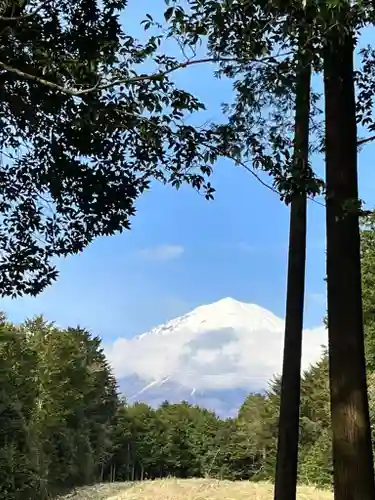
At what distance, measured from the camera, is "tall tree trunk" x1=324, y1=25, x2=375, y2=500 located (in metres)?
2.54

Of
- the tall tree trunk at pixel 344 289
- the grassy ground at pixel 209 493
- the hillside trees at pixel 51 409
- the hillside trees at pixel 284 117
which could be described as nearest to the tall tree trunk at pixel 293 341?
the hillside trees at pixel 284 117

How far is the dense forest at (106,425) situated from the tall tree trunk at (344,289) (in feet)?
8.75

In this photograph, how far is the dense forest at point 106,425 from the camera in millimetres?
9852

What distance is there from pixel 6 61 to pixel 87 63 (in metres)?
0.60

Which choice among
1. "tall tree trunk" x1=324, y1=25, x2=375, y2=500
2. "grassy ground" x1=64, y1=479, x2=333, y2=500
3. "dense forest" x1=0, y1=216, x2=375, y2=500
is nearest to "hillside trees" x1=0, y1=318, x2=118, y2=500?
"dense forest" x1=0, y1=216, x2=375, y2=500

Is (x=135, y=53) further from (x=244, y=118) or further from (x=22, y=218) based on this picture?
(x=22, y=218)

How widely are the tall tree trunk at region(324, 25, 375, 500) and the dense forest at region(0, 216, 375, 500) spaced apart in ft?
8.75

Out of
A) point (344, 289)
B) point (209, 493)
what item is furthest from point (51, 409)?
point (344, 289)

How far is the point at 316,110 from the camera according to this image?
4.47 m

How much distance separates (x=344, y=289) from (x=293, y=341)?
4.53 ft

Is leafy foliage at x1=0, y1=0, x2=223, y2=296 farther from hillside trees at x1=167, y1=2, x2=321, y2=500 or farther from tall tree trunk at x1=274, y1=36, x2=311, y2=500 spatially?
tall tree trunk at x1=274, y1=36, x2=311, y2=500

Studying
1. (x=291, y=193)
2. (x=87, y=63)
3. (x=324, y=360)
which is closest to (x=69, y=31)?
(x=87, y=63)

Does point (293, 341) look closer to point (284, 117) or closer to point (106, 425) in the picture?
point (284, 117)

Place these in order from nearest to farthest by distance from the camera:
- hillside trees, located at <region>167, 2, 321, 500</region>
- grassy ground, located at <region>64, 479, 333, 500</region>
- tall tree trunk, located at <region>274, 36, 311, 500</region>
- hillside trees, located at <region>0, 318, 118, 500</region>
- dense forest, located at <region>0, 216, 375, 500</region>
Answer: hillside trees, located at <region>167, 2, 321, 500</region>
tall tree trunk, located at <region>274, 36, 311, 500</region>
grassy ground, located at <region>64, 479, 333, 500</region>
hillside trees, located at <region>0, 318, 118, 500</region>
dense forest, located at <region>0, 216, 375, 500</region>
